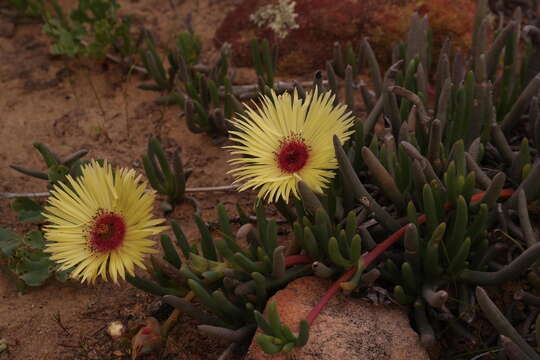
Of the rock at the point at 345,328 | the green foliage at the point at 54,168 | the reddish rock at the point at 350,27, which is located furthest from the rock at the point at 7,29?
the rock at the point at 345,328

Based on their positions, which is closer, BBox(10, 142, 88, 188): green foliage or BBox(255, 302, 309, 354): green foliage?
BBox(255, 302, 309, 354): green foliage

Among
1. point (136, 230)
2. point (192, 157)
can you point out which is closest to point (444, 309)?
point (136, 230)

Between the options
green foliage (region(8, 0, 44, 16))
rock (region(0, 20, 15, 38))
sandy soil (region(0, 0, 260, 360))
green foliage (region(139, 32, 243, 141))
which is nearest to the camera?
sandy soil (region(0, 0, 260, 360))

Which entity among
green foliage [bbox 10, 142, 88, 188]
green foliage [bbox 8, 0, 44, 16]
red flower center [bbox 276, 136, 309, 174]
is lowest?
green foliage [bbox 10, 142, 88, 188]

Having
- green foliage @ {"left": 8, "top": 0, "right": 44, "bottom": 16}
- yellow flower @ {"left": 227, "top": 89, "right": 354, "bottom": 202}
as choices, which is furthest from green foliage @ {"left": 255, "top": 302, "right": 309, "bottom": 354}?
green foliage @ {"left": 8, "top": 0, "right": 44, "bottom": 16}

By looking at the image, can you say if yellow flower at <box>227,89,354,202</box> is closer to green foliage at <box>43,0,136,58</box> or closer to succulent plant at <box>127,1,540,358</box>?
succulent plant at <box>127,1,540,358</box>

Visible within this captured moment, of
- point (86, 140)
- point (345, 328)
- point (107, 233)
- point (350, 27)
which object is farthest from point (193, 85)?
point (345, 328)
